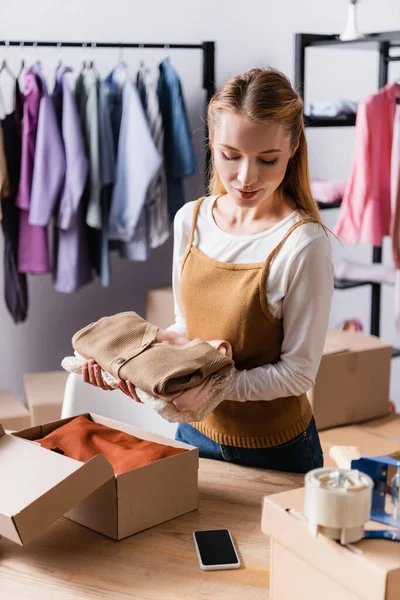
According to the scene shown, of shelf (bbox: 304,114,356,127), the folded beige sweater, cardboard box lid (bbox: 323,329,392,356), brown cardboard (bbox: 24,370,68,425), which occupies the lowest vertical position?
brown cardboard (bbox: 24,370,68,425)

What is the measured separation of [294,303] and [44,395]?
6.24 feet

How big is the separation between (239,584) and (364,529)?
257 mm

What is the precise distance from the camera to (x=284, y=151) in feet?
4.90

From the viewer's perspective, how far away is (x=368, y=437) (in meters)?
2.94

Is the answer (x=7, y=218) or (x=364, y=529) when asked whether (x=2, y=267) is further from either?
(x=364, y=529)

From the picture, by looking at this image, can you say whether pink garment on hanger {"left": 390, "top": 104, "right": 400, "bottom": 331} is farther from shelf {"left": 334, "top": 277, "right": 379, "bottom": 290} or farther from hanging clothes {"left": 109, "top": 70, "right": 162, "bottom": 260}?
hanging clothes {"left": 109, "top": 70, "right": 162, "bottom": 260}

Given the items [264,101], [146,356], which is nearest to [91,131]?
[264,101]

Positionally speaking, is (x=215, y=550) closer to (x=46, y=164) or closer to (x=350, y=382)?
(x=350, y=382)

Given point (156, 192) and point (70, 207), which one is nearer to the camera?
point (70, 207)

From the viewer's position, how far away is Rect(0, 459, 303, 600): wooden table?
114cm

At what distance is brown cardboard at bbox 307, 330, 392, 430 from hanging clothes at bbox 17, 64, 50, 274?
122cm

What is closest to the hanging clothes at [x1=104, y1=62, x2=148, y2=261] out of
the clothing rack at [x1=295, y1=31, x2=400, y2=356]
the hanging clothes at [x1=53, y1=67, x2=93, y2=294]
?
the hanging clothes at [x1=53, y1=67, x2=93, y2=294]

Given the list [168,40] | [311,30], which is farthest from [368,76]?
[168,40]

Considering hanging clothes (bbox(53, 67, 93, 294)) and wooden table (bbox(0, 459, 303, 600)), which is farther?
hanging clothes (bbox(53, 67, 93, 294))
